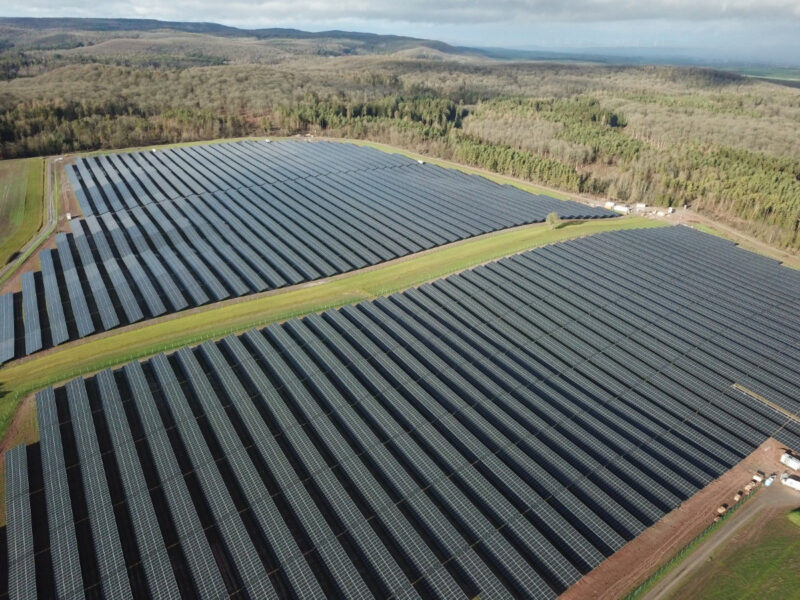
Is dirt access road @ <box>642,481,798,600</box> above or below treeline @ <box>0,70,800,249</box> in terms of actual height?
below

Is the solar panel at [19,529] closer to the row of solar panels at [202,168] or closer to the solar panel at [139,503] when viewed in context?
the solar panel at [139,503]

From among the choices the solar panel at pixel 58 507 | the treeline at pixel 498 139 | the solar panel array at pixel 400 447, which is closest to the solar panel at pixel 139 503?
the solar panel array at pixel 400 447

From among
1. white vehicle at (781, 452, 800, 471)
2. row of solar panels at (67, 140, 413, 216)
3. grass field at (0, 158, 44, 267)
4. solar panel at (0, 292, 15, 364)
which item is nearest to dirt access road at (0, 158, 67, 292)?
grass field at (0, 158, 44, 267)

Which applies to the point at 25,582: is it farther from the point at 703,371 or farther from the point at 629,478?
the point at 703,371

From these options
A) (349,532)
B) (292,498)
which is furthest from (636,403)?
(292,498)

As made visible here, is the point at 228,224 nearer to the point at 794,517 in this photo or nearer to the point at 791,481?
the point at 791,481

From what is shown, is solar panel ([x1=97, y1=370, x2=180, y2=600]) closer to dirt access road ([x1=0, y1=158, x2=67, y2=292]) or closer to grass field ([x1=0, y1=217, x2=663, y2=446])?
grass field ([x1=0, y1=217, x2=663, y2=446])
